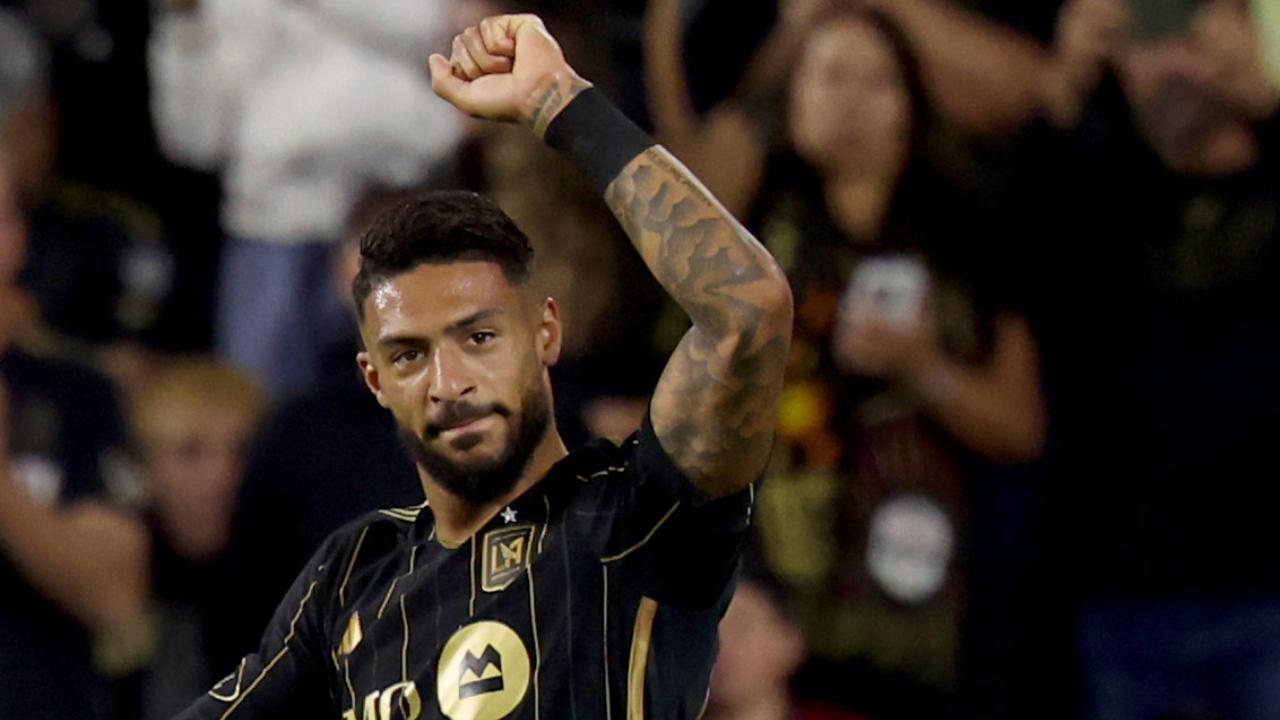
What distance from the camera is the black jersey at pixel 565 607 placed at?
2.26 metres

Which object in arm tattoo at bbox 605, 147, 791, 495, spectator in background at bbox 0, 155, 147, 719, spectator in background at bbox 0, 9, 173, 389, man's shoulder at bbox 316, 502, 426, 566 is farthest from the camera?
spectator in background at bbox 0, 9, 173, 389

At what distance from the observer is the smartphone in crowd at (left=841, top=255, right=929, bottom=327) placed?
4617 millimetres

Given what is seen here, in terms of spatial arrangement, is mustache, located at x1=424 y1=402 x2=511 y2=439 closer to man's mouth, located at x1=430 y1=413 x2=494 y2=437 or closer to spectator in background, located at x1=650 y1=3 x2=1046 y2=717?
man's mouth, located at x1=430 y1=413 x2=494 y2=437

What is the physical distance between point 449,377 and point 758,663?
2369 mm

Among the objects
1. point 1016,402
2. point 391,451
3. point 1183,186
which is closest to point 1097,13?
point 1183,186

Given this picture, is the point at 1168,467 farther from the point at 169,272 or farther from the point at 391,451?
the point at 169,272

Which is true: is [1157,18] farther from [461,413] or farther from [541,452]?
[461,413]

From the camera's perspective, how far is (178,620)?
4.87 metres

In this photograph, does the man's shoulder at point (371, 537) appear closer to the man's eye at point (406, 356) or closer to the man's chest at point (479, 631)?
the man's chest at point (479, 631)

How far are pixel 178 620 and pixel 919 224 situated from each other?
1921 millimetres

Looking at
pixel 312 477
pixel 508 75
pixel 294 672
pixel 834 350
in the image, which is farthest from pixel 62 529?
pixel 508 75

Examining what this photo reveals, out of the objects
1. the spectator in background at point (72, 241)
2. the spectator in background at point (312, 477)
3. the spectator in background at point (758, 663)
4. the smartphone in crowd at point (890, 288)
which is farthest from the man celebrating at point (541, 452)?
the spectator in background at point (72, 241)

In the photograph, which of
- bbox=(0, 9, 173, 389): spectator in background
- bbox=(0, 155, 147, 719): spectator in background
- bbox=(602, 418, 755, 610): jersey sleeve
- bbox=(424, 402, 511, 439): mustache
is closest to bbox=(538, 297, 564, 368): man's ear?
bbox=(424, 402, 511, 439): mustache

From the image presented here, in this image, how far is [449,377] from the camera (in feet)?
7.68
